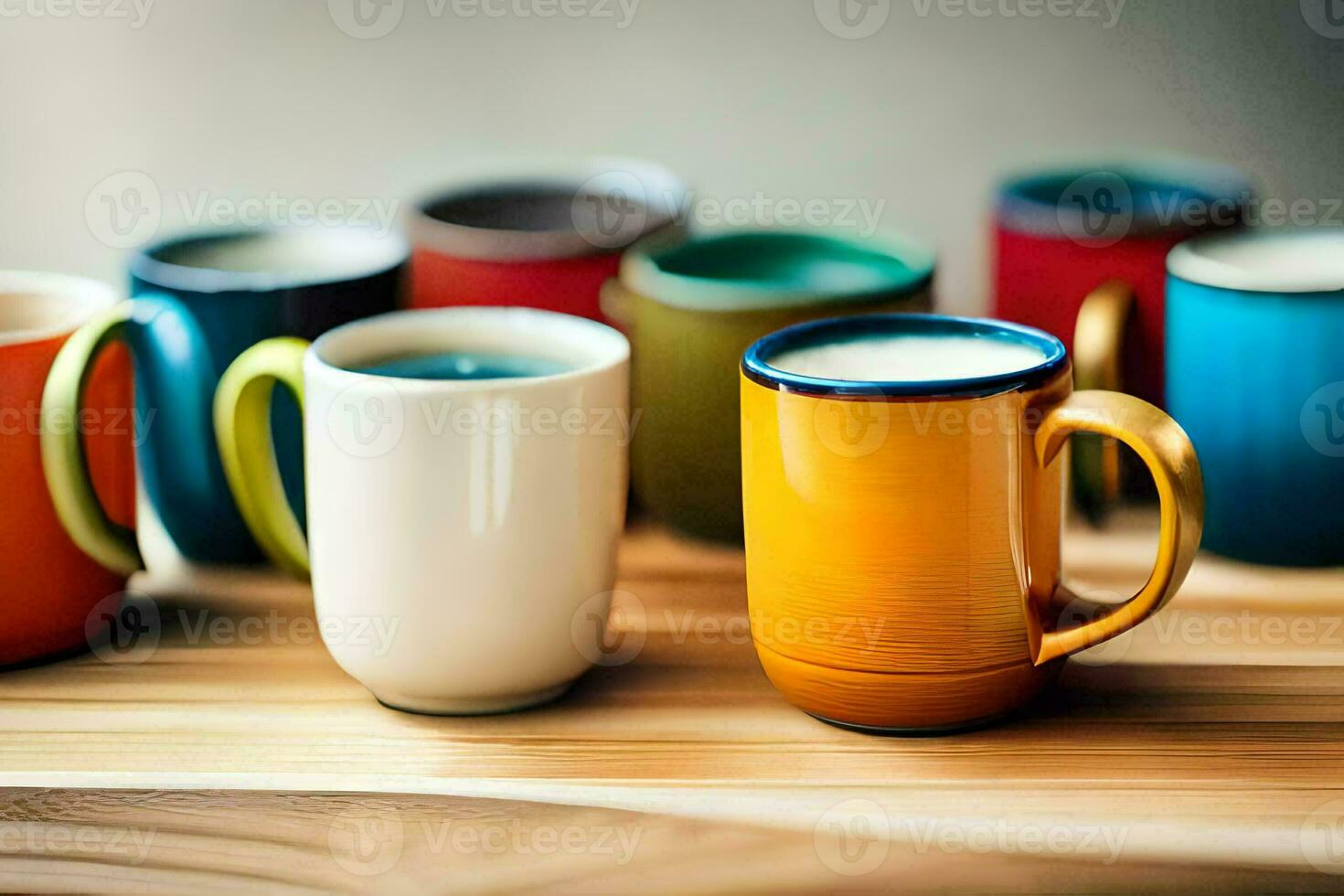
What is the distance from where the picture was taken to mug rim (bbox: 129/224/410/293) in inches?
24.3

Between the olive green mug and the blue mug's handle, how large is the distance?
19 centimetres

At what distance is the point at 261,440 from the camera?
560 mm

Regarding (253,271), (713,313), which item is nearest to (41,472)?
(253,271)


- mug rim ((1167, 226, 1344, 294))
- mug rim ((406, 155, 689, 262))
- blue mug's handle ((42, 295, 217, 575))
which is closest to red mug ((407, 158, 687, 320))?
mug rim ((406, 155, 689, 262))

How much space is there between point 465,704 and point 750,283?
0.26 metres

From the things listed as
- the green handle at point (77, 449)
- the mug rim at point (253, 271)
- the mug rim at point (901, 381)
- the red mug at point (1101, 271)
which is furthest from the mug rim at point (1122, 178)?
the green handle at point (77, 449)

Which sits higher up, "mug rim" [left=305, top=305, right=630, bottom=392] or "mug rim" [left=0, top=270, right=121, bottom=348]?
"mug rim" [left=0, top=270, right=121, bottom=348]

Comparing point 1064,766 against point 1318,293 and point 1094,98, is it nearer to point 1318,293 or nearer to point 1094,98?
point 1318,293

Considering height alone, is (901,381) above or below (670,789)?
above

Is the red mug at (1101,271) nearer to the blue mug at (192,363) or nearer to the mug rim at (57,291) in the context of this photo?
the blue mug at (192,363)

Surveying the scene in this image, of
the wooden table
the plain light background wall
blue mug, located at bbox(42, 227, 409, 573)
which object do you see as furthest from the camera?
the plain light background wall

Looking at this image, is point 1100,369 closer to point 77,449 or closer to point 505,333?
point 505,333


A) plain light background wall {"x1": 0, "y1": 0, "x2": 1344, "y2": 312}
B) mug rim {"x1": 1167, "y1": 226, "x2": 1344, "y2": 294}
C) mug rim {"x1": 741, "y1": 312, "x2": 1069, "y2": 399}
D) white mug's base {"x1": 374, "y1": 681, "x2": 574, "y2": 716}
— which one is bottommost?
white mug's base {"x1": 374, "y1": 681, "x2": 574, "y2": 716}

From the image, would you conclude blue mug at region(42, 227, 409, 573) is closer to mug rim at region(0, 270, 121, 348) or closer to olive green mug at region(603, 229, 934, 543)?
mug rim at region(0, 270, 121, 348)
